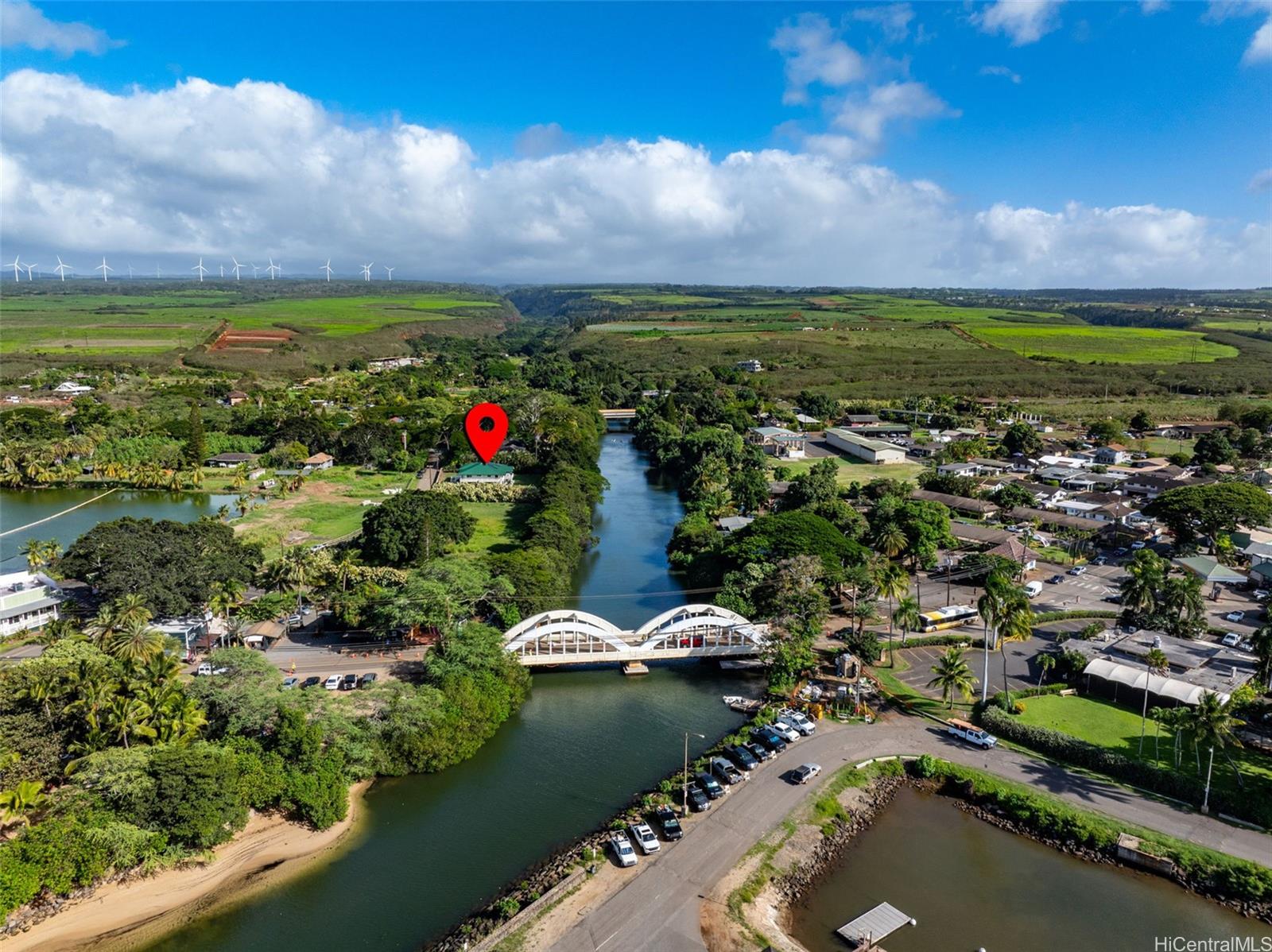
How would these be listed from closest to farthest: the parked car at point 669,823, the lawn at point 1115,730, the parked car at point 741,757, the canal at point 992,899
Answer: the canal at point 992,899
the parked car at point 669,823
the lawn at point 1115,730
the parked car at point 741,757

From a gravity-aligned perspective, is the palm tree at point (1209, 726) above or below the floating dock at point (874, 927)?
above

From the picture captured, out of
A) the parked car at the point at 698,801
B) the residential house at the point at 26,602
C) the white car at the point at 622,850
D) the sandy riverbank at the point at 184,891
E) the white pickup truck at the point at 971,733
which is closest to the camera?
the sandy riverbank at the point at 184,891

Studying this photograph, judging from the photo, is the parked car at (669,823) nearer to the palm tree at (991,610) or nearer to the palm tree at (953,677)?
the palm tree at (953,677)

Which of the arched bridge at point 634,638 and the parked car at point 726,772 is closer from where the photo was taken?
the parked car at point 726,772

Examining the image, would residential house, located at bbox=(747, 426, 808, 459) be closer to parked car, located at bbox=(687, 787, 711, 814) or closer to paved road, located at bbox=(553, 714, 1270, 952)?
paved road, located at bbox=(553, 714, 1270, 952)

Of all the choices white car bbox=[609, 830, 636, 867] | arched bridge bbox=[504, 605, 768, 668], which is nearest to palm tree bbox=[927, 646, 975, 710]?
arched bridge bbox=[504, 605, 768, 668]

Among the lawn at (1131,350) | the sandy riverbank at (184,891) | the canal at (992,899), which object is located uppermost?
the lawn at (1131,350)

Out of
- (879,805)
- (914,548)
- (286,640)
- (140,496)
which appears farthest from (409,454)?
(879,805)

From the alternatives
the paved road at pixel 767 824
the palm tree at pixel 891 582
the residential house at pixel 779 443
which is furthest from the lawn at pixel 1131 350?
the paved road at pixel 767 824

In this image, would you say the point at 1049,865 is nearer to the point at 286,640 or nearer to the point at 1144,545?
the point at 286,640
